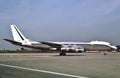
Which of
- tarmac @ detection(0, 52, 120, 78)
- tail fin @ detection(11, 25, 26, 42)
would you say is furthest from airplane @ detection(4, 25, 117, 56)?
tarmac @ detection(0, 52, 120, 78)

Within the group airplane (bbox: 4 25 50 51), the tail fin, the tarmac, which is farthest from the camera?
the tail fin

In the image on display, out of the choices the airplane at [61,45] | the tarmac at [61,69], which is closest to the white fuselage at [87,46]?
the airplane at [61,45]

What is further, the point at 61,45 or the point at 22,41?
the point at 22,41

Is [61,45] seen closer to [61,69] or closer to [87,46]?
[87,46]

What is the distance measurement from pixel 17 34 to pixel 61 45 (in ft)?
65.1

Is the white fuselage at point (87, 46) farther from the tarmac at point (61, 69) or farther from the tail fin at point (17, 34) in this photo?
the tarmac at point (61, 69)

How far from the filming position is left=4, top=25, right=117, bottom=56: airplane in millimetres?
60666

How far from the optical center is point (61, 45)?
63.0m

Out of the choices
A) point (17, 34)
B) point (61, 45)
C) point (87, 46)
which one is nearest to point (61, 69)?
point (61, 45)

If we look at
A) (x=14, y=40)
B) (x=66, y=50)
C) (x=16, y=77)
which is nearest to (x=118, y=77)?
(x=16, y=77)

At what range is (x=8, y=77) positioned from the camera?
14477mm

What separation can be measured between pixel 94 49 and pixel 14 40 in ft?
76.4

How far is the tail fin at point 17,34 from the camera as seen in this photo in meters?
76.6

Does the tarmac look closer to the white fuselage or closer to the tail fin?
the white fuselage
